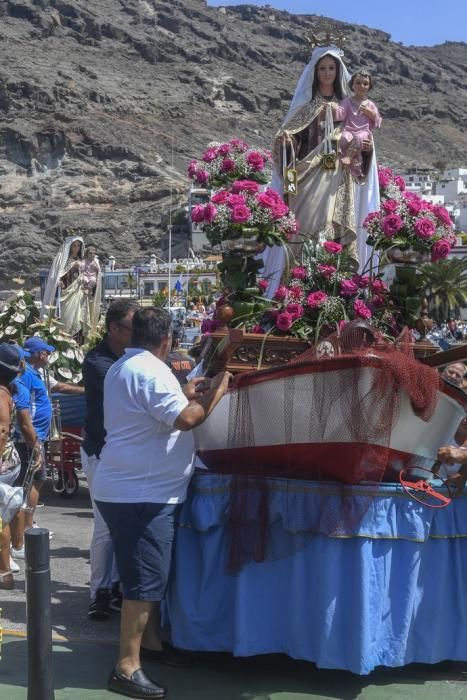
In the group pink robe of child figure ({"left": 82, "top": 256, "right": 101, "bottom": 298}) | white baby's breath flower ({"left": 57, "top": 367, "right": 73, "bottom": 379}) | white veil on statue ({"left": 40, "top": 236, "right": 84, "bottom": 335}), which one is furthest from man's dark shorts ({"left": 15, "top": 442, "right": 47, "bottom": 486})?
pink robe of child figure ({"left": 82, "top": 256, "right": 101, "bottom": 298})

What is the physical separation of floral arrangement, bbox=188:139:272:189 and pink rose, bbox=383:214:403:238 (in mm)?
1063

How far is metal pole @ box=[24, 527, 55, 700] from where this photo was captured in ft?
12.6

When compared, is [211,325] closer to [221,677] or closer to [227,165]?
[227,165]

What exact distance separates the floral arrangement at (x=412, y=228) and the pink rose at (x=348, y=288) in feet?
1.07

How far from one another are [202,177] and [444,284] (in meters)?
1.75

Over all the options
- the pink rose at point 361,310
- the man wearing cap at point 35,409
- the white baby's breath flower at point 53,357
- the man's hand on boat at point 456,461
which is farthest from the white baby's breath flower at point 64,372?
the man's hand on boat at point 456,461

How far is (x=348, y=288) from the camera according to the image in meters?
5.69

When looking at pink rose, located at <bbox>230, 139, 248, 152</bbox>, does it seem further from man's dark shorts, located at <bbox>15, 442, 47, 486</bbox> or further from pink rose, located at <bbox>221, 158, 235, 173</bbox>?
man's dark shorts, located at <bbox>15, 442, 47, 486</bbox>

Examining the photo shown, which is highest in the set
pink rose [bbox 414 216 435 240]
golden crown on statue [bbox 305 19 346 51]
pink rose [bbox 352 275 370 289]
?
golden crown on statue [bbox 305 19 346 51]

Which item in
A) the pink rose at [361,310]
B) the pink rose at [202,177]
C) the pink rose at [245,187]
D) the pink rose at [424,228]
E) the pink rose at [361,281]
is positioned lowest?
the pink rose at [361,310]

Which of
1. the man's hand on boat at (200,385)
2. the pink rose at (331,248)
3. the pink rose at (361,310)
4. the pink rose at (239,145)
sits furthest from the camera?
the pink rose at (239,145)

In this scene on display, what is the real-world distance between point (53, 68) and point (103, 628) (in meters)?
113

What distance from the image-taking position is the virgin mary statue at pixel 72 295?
14.8 metres

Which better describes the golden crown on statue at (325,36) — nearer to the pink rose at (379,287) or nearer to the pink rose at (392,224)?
the pink rose at (392,224)
